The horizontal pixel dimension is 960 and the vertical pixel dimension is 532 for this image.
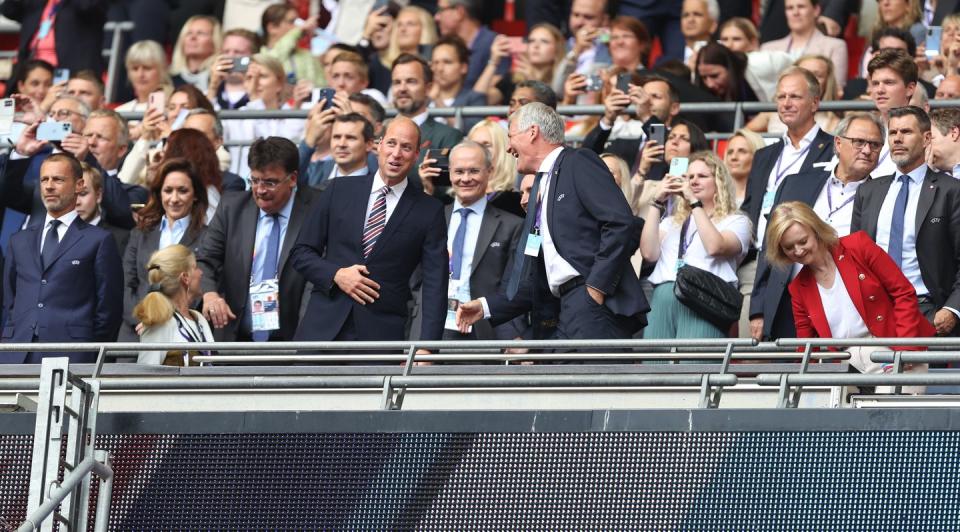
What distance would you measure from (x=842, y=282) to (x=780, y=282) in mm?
1084

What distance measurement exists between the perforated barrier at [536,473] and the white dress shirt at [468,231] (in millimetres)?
3259

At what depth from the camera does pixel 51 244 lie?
42.1 ft

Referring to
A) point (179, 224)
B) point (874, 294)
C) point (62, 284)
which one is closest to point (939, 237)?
point (874, 294)

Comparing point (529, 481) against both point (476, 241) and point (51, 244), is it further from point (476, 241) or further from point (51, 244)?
point (51, 244)

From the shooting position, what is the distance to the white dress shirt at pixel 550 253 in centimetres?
1125

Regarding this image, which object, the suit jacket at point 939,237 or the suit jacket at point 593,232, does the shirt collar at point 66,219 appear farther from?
the suit jacket at point 939,237

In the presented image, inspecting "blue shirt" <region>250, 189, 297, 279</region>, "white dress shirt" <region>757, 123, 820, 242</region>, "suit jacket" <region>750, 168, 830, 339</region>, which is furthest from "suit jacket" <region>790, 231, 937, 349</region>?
"blue shirt" <region>250, 189, 297, 279</region>

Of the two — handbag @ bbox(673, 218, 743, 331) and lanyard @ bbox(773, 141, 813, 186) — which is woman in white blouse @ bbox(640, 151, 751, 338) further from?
lanyard @ bbox(773, 141, 813, 186)

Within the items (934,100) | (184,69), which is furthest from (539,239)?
(184,69)

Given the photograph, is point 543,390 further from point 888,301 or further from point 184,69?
point 184,69

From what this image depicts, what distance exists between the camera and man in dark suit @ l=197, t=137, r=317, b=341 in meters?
12.9

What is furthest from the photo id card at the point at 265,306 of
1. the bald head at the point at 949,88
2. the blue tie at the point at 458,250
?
the bald head at the point at 949,88

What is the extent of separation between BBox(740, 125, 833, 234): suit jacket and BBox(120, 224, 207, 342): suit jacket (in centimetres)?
352

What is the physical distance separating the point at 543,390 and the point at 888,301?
193 centimetres
